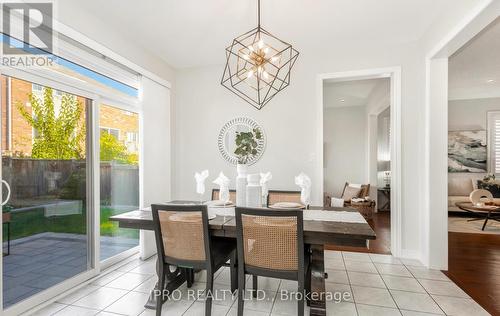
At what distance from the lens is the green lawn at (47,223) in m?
2.09

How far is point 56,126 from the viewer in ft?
7.92

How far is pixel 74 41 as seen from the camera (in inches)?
94.6

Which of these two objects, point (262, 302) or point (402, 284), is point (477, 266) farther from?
point (262, 302)

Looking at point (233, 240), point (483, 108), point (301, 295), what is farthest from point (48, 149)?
point (483, 108)

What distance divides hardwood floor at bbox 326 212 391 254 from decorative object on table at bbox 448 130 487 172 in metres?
1.98

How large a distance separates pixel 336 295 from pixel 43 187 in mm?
2853

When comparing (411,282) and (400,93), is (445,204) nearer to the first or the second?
(411,282)

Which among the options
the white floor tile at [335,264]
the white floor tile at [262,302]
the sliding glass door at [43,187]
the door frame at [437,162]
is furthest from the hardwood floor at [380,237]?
the sliding glass door at [43,187]

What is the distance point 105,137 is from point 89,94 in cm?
54

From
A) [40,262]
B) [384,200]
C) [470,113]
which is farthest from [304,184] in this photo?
[470,113]

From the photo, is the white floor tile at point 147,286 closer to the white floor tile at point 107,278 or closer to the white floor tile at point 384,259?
the white floor tile at point 107,278

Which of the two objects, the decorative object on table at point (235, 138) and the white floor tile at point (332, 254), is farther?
the decorative object on table at point (235, 138)

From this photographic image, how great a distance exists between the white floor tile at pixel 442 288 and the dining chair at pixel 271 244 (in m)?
1.54

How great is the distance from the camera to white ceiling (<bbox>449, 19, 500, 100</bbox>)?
326 centimetres
